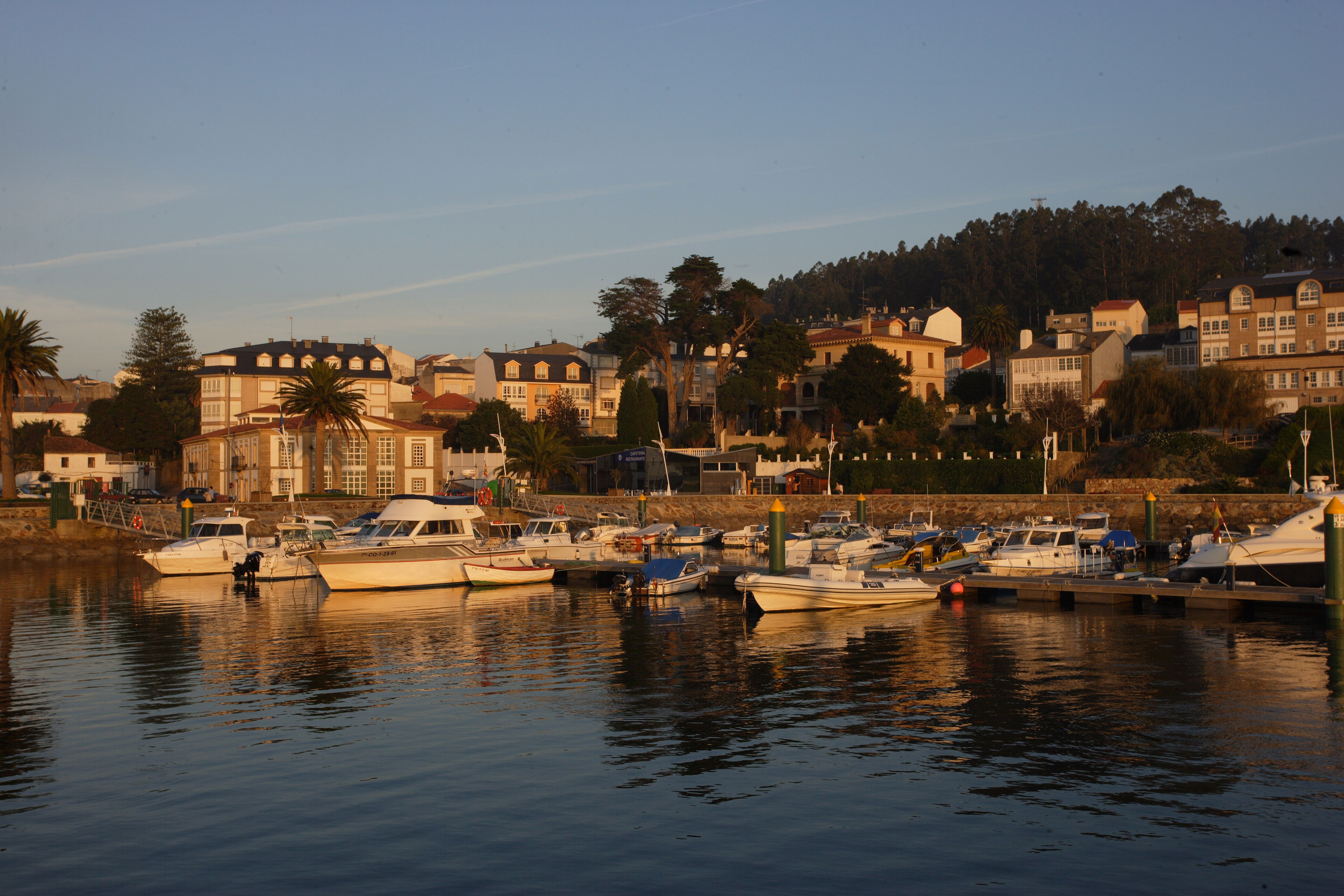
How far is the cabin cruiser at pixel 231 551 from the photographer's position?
4709cm

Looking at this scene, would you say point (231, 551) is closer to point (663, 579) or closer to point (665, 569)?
point (665, 569)

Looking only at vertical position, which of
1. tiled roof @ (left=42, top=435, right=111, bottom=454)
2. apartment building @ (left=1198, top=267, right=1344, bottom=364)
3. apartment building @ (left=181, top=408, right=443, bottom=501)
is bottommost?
apartment building @ (left=181, top=408, right=443, bottom=501)

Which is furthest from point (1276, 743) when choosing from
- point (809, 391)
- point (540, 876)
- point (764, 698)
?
point (809, 391)

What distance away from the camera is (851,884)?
12.5 meters

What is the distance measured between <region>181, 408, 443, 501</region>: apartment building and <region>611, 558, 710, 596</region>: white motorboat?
39783 mm

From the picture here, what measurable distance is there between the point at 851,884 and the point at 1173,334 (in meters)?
104

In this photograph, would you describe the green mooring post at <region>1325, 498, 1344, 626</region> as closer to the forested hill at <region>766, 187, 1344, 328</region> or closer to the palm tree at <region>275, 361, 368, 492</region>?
the palm tree at <region>275, 361, 368, 492</region>

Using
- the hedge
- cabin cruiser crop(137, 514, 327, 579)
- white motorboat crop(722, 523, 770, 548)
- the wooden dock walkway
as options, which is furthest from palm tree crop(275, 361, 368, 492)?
the hedge

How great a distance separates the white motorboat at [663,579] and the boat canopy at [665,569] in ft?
0.03

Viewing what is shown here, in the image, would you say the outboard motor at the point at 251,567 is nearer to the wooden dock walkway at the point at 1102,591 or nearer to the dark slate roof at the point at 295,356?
the wooden dock walkway at the point at 1102,591

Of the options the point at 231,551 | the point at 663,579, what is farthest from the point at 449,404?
the point at 663,579

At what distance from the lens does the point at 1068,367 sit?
95750 mm

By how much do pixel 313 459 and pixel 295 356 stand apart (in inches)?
1360

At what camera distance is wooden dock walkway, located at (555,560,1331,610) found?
32.1 metres
